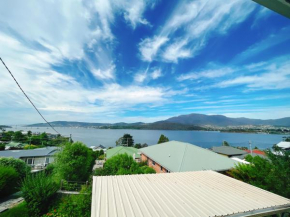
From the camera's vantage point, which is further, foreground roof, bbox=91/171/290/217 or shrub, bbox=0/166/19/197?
shrub, bbox=0/166/19/197

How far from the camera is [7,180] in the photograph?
34.7 ft

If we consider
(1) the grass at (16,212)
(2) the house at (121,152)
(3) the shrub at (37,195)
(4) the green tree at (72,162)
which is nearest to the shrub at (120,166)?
(4) the green tree at (72,162)

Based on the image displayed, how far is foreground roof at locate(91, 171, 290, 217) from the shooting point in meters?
3.76

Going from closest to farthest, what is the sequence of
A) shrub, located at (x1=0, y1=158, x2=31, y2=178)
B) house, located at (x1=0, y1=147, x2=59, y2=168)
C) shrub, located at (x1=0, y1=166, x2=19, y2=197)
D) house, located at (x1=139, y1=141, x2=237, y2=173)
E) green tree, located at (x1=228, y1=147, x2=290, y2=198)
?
1. green tree, located at (x1=228, y1=147, x2=290, y2=198)
2. shrub, located at (x1=0, y1=166, x2=19, y2=197)
3. shrub, located at (x1=0, y1=158, x2=31, y2=178)
4. house, located at (x1=139, y1=141, x2=237, y2=173)
5. house, located at (x1=0, y1=147, x2=59, y2=168)

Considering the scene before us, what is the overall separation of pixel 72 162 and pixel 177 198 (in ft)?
32.9

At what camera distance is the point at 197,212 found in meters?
3.75

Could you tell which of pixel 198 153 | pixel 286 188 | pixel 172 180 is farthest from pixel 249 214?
pixel 198 153

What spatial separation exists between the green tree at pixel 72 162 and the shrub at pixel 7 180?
2.94 m

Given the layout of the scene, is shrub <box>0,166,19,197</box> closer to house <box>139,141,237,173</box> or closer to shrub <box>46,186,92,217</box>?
shrub <box>46,186,92,217</box>

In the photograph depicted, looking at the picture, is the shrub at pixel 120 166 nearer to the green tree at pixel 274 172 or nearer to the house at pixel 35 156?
the green tree at pixel 274 172

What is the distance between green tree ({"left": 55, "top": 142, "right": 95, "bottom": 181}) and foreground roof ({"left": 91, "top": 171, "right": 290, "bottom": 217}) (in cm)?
724

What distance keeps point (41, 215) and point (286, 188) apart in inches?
508

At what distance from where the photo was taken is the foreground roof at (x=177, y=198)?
3.76 metres

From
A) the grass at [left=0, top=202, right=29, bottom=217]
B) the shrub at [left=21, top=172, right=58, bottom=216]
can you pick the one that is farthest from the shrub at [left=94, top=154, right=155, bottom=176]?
the grass at [left=0, top=202, right=29, bottom=217]
